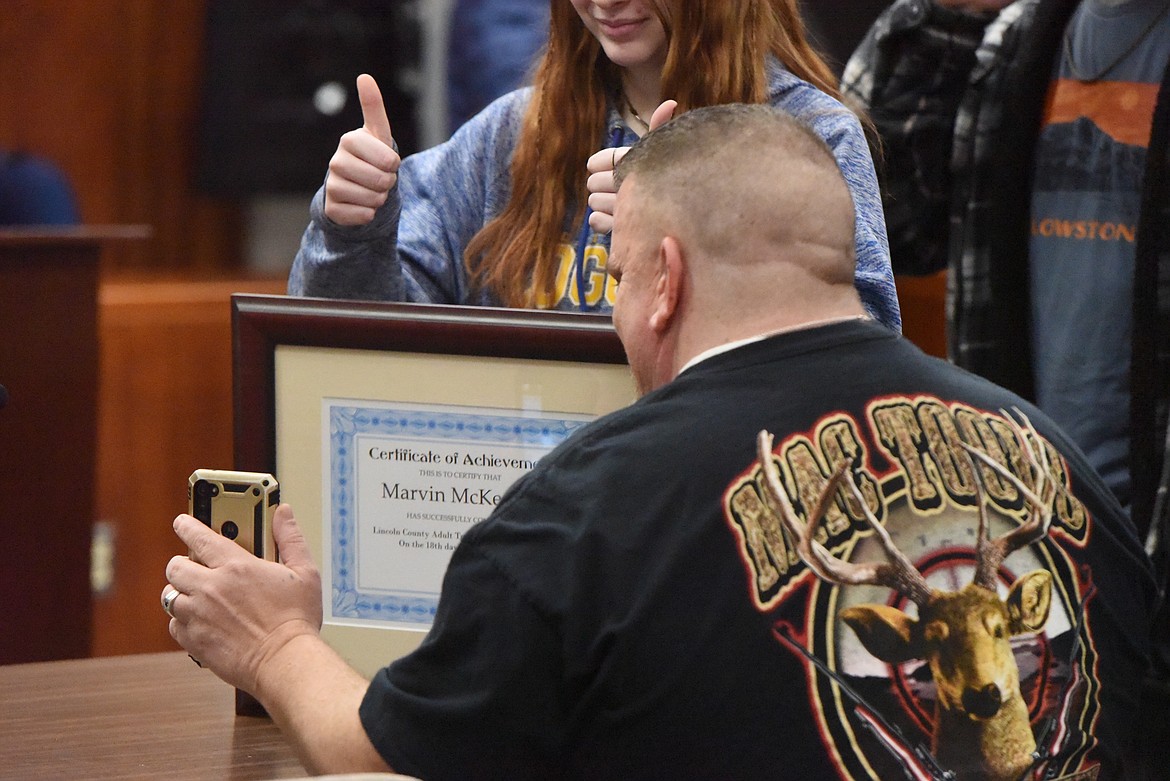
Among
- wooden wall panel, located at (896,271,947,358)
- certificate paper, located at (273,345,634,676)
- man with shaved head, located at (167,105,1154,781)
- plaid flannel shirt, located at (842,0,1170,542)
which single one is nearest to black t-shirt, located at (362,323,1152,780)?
man with shaved head, located at (167,105,1154,781)

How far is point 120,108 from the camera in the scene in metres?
4.31

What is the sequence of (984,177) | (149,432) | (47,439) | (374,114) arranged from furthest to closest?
(149,432)
(47,439)
(984,177)
(374,114)

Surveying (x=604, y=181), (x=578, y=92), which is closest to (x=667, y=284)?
(x=604, y=181)

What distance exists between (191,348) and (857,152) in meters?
2.62

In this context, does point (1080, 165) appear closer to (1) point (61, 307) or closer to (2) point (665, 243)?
(2) point (665, 243)

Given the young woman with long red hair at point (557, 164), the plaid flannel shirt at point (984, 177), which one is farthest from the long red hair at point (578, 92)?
the plaid flannel shirt at point (984, 177)

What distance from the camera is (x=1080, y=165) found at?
2.00 meters

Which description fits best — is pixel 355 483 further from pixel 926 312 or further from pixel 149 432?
pixel 149 432

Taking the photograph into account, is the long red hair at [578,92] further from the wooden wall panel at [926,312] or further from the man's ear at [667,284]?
the wooden wall panel at [926,312]

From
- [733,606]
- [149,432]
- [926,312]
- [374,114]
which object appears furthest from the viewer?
[149,432]

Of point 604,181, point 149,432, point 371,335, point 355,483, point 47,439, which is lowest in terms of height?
point 149,432

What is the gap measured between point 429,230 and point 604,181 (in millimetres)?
272

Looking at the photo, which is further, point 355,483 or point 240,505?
point 355,483

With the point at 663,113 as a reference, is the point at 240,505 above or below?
below
